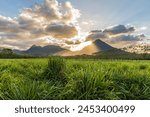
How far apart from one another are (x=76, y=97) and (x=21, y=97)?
1.24 m

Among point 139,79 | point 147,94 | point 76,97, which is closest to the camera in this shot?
point 76,97

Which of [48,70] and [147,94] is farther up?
[48,70]

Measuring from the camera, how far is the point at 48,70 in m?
8.99

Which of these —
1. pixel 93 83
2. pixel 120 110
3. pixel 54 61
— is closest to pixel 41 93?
pixel 93 83

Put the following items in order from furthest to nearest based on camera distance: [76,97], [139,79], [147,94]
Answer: [139,79], [147,94], [76,97]

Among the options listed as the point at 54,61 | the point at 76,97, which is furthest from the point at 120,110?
the point at 54,61

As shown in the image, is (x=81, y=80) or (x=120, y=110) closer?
(x=120, y=110)

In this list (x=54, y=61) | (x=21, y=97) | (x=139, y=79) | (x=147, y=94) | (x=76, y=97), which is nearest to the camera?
(x=21, y=97)

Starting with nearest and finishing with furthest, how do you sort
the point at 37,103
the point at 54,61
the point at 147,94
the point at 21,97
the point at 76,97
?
the point at 37,103 < the point at 21,97 < the point at 76,97 < the point at 147,94 < the point at 54,61

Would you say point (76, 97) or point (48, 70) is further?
point (48, 70)

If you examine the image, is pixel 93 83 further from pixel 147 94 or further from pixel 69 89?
pixel 147 94

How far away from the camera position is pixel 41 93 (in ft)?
18.8

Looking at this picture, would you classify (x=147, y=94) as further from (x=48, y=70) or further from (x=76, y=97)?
(x=48, y=70)

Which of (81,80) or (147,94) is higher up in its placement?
(81,80)
